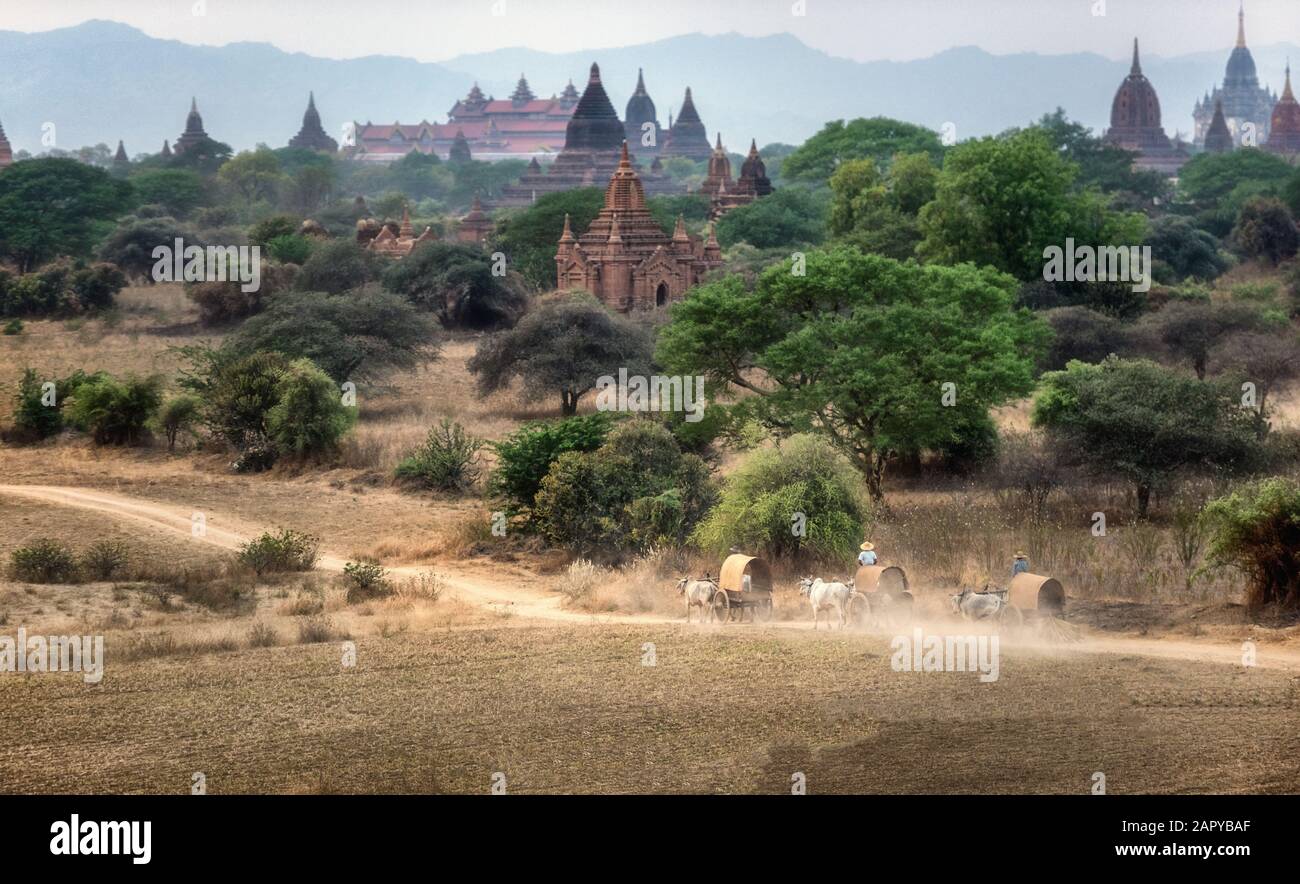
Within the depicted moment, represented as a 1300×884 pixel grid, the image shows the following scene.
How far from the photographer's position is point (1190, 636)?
17.3 meters

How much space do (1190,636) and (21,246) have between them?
204 ft

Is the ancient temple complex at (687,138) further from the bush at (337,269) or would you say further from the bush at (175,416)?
the bush at (175,416)

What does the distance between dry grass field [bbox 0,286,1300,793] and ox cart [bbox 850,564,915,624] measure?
259mm

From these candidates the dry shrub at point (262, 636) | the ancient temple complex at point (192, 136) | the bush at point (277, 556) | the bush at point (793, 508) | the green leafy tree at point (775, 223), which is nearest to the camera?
the dry shrub at point (262, 636)

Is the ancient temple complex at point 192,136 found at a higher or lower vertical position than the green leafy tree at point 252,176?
higher

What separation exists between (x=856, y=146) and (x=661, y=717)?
77.6 meters

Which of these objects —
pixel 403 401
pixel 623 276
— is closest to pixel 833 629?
pixel 403 401

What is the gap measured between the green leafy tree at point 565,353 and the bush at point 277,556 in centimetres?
1408

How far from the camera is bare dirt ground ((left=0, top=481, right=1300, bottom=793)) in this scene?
44.2 ft

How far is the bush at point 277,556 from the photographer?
22031 millimetres

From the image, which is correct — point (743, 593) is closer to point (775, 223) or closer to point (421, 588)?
point (421, 588)

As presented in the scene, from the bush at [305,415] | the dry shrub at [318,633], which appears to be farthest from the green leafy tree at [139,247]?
the dry shrub at [318,633]

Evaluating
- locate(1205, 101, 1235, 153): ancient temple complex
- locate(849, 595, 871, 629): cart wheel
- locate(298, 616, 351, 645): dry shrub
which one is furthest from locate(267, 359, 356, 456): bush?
locate(1205, 101, 1235, 153): ancient temple complex

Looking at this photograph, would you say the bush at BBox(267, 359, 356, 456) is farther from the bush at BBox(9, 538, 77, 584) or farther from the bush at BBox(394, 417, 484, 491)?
the bush at BBox(9, 538, 77, 584)
